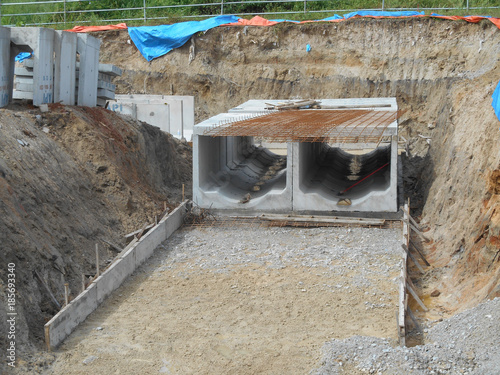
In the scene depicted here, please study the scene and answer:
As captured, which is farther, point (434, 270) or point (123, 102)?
point (123, 102)

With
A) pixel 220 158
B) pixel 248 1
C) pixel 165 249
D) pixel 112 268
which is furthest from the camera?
pixel 248 1

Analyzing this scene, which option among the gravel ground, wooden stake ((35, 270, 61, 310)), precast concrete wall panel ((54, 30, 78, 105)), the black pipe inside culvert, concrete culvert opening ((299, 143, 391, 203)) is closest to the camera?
the gravel ground

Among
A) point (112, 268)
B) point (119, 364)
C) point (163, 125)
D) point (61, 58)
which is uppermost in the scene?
point (61, 58)

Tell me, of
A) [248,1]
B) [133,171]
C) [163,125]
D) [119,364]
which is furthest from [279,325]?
[248,1]

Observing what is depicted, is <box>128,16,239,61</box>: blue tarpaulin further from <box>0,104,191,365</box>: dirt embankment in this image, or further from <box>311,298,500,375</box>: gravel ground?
<box>311,298,500,375</box>: gravel ground

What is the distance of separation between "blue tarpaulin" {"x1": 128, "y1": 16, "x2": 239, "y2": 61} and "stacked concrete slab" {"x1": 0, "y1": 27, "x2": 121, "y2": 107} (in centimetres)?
1012

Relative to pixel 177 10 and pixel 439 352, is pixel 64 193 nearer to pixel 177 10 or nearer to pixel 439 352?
pixel 439 352

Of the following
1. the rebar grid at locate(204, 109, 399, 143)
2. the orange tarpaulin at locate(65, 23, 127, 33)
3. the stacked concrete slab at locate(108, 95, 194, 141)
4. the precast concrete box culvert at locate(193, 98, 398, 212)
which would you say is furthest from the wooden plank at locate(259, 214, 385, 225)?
the orange tarpaulin at locate(65, 23, 127, 33)

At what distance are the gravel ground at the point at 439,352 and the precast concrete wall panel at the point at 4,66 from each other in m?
8.75

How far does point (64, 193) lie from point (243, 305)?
3.99 meters

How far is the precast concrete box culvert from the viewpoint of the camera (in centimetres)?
1252

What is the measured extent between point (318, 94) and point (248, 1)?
6182 millimetres

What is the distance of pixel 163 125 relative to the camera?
64.4 ft

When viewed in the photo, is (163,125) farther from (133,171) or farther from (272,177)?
(133,171)
